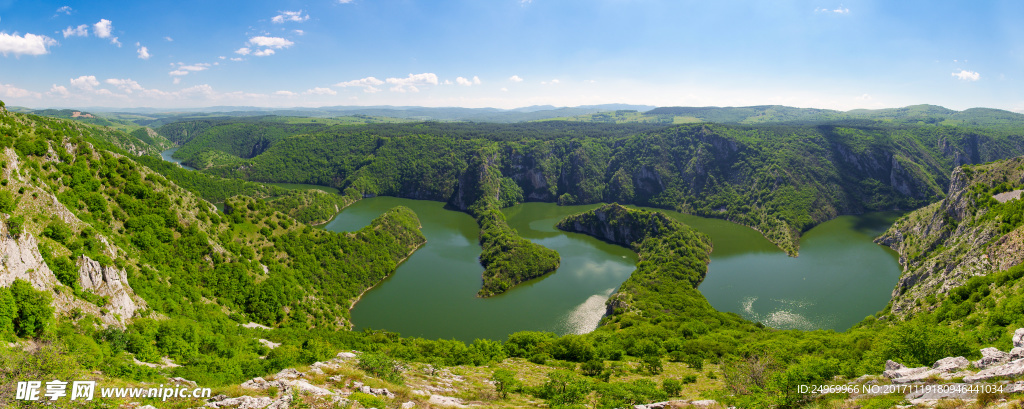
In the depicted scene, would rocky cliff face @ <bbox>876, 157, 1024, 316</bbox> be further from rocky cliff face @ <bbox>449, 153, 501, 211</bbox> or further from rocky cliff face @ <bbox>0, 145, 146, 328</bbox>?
rocky cliff face @ <bbox>449, 153, 501, 211</bbox>

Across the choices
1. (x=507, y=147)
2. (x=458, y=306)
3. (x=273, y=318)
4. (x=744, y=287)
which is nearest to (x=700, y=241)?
(x=744, y=287)

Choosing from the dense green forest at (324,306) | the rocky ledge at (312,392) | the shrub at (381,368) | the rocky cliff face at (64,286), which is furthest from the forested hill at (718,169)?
the rocky cliff face at (64,286)

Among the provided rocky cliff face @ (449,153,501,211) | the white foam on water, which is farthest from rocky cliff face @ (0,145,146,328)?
rocky cliff face @ (449,153,501,211)

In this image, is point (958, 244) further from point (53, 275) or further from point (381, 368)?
point (53, 275)

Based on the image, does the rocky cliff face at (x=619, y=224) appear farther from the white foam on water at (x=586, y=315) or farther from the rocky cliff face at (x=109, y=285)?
the rocky cliff face at (x=109, y=285)

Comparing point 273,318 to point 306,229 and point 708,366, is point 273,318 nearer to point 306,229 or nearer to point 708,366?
point 306,229

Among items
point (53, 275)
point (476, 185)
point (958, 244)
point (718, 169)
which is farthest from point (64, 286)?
point (718, 169)

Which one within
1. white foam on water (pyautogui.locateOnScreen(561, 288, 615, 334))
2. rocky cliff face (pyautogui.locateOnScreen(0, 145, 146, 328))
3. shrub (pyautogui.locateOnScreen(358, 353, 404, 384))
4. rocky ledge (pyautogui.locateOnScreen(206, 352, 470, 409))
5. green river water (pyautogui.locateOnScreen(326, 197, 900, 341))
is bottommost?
white foam on water (pyautogui.locateOnScreen(561, 288, 615, 334))
